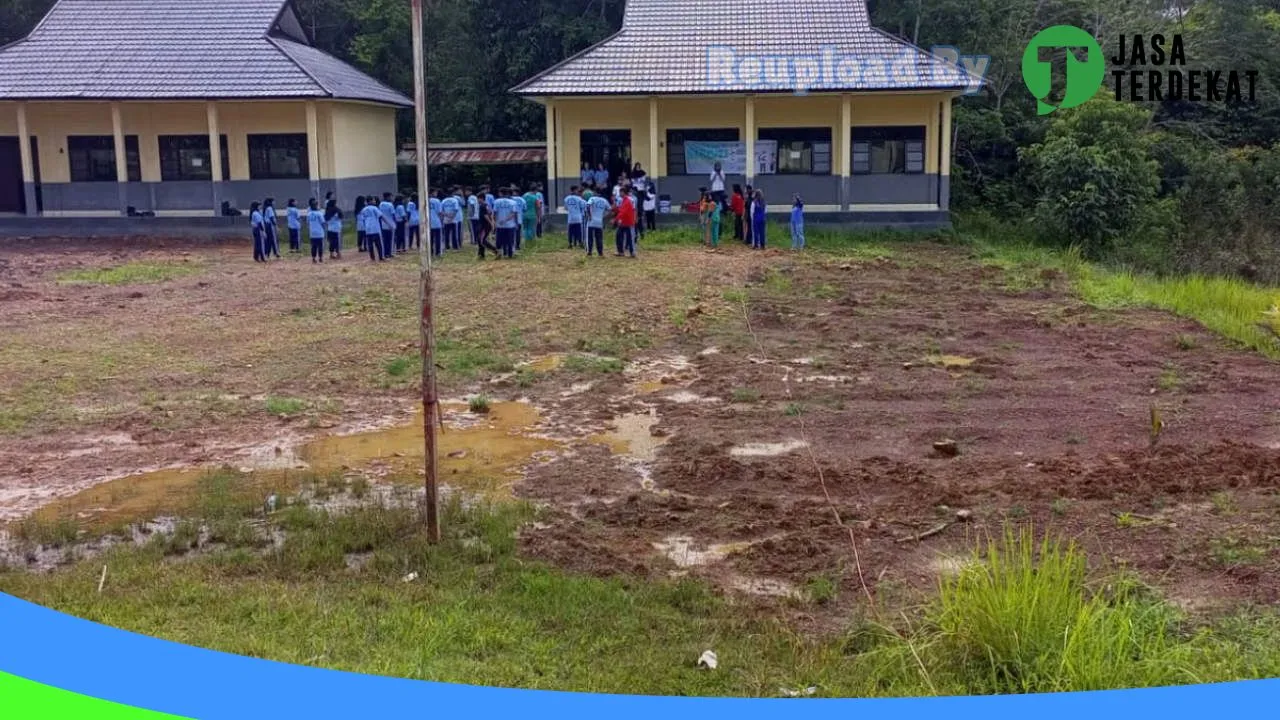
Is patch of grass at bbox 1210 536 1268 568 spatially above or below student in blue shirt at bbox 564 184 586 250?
below

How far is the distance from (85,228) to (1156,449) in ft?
76.0

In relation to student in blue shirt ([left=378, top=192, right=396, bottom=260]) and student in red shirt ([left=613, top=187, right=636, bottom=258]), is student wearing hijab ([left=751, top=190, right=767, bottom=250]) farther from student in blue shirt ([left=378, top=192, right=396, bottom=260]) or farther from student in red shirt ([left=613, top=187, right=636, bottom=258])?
student in blue shirt ([left=378, top=192, right=396, bottom=260])

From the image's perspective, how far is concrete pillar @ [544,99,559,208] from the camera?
24516 millimetres

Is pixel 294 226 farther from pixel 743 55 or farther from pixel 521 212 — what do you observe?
pixel 743 55

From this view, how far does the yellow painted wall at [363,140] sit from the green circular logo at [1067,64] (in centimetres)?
1578

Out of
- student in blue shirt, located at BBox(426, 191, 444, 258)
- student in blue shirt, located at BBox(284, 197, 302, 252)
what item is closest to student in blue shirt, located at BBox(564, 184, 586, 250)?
student in blue shirt, located at BBox(426, 191, 444, 258)

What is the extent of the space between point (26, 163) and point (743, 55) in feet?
50.7

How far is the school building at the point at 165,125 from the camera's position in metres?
25.2

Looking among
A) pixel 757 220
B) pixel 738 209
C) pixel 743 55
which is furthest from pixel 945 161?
pixel 757 220

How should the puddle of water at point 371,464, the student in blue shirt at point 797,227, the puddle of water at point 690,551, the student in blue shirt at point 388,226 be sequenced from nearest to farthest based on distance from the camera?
the puddle of water at point 690,551
the puddle of water at point 371,464
the student in blue shirt at point 388,226
the student in blue shirt at point 797,227

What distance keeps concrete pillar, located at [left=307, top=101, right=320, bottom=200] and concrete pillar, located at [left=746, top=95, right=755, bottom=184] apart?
364 inches

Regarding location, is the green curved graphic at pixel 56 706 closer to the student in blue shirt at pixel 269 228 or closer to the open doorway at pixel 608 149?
the student in blue shirt at pixel 269 228

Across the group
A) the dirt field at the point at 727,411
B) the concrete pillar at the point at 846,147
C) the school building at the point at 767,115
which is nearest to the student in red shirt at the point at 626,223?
the dirt field at the point at 727,411

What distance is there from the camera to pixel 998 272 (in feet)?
62.3
